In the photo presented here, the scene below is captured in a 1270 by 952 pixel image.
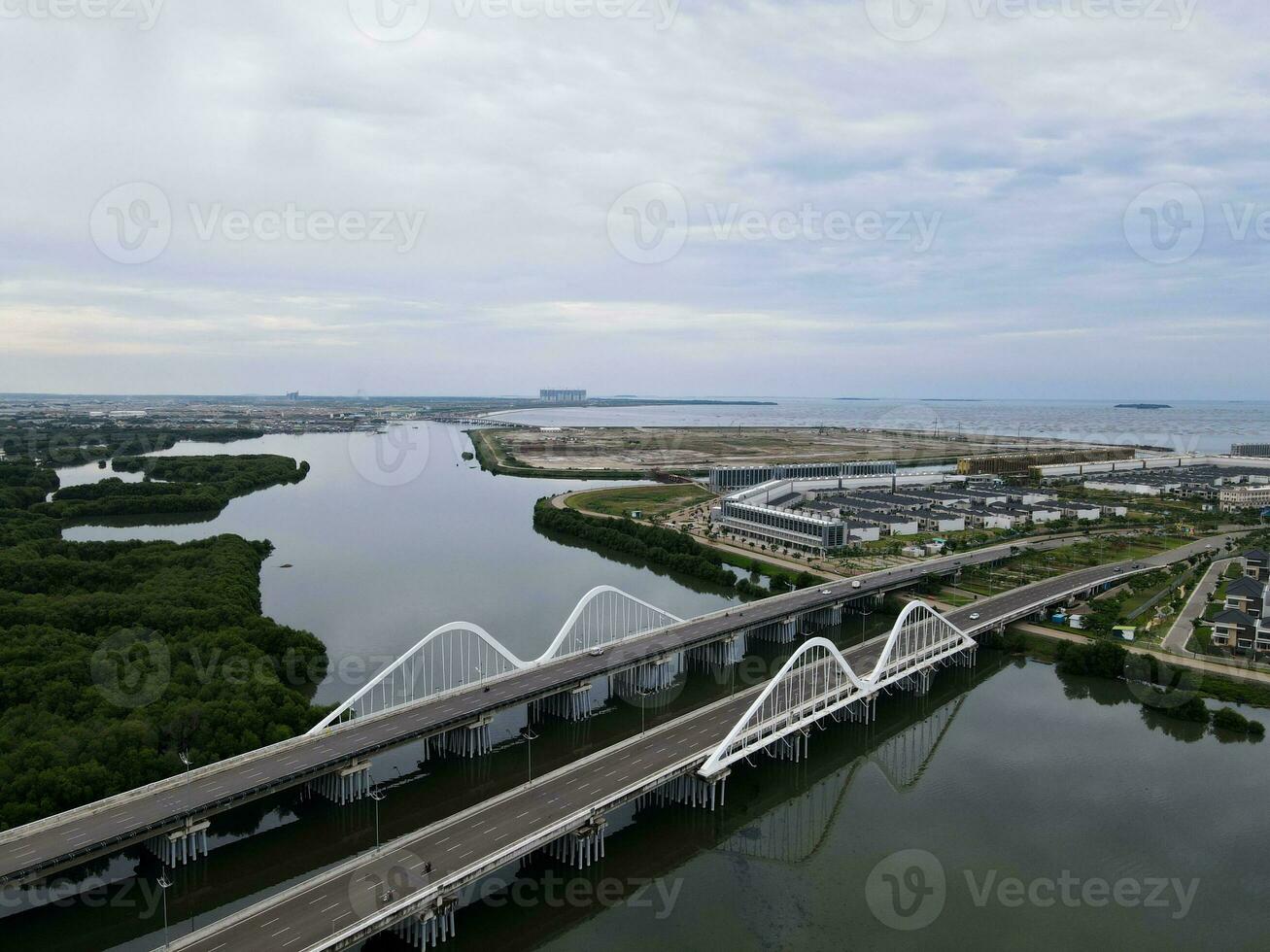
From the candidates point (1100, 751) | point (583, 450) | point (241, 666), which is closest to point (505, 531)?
point (241, 666)

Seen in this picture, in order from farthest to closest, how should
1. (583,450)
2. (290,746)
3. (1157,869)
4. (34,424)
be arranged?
(34,424)
(583,450)
(290,746)
(1157,869)

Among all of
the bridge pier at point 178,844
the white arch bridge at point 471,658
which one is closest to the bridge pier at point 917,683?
the white arch bridge at point 471,658

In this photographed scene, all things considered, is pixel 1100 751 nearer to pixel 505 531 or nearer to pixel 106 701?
pixel 106 701

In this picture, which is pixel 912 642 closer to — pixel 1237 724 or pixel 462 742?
pixel 1237 724

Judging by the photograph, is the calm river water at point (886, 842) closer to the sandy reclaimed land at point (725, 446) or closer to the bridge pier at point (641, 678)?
the bridge pier at point (641, 678)

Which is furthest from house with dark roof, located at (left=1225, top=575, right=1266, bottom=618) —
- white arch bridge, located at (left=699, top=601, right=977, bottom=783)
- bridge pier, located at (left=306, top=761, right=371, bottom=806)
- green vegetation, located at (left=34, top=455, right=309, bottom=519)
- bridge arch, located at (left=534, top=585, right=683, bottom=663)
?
green vegetation, located at (left=34, top=455, right=309, bottom=519)

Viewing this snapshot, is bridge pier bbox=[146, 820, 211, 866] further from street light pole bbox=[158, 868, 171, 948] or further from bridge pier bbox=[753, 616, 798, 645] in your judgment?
bridge pier bbox=[753, 616, 798, 645]
